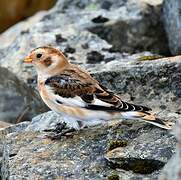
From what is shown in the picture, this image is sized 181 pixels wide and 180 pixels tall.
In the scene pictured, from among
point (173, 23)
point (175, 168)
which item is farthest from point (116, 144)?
point (173, 23)

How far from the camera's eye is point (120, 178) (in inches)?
270

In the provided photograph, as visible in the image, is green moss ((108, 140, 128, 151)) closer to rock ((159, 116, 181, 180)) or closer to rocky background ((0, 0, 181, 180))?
rocky background ((0, 0, 181, 180))

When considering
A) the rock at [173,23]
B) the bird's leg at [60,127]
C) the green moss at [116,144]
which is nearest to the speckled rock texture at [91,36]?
the rock at [173,23]

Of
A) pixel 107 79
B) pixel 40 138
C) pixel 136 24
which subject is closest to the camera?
pixel 40 138

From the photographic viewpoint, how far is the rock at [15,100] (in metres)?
10.9

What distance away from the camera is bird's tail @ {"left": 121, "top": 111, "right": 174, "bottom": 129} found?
294 inches

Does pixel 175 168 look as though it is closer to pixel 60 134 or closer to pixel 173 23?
pixel 60 134

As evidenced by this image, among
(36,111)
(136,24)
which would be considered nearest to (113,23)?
(136,24)

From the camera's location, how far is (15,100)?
446 inches

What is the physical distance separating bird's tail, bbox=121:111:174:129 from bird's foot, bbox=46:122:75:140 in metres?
0.82

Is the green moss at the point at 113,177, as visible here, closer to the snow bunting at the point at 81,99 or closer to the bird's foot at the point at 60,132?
the snow bunting at the point at 81,99

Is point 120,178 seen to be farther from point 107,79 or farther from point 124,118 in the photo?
point 107,79

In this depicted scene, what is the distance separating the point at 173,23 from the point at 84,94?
10.9ft

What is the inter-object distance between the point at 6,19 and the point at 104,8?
13.7 ft
